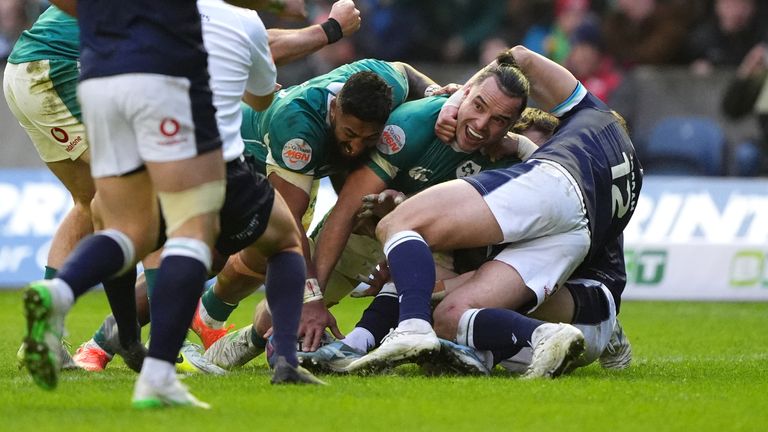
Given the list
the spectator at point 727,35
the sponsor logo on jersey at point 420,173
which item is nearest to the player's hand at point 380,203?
the sponsor logo on jersey at point 420,173

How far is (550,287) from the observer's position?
20.6 ft

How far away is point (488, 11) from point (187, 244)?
11.9 metres

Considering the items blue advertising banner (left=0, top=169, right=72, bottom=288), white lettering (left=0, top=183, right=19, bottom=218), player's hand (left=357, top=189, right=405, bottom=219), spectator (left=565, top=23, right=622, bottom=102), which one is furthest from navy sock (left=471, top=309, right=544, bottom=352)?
spectator (left=565, top=23, right=622, bottom=102)

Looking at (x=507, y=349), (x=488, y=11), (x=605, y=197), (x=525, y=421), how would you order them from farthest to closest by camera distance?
(x=488, y=11), (x=605, y=197), (x=507, y=349), (x=525, y=421)

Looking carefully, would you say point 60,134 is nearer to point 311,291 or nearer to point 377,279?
point 311,291

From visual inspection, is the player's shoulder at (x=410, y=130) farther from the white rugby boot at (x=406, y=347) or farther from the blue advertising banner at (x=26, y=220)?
the blue advertising banner at (x=26, y=220)

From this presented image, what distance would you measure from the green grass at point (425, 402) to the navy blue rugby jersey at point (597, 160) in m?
0.75

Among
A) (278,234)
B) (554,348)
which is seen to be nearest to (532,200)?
(554,348)

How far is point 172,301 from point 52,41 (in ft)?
8.48

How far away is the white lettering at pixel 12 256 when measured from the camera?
11.3 metres

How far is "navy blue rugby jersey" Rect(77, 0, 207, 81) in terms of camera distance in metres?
4.66

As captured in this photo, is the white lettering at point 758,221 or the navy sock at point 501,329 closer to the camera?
the navy sock at point 501,329

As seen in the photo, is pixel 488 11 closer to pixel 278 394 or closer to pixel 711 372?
pixel 711 372

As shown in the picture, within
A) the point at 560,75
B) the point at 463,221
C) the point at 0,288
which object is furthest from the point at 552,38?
the point at 463,221
